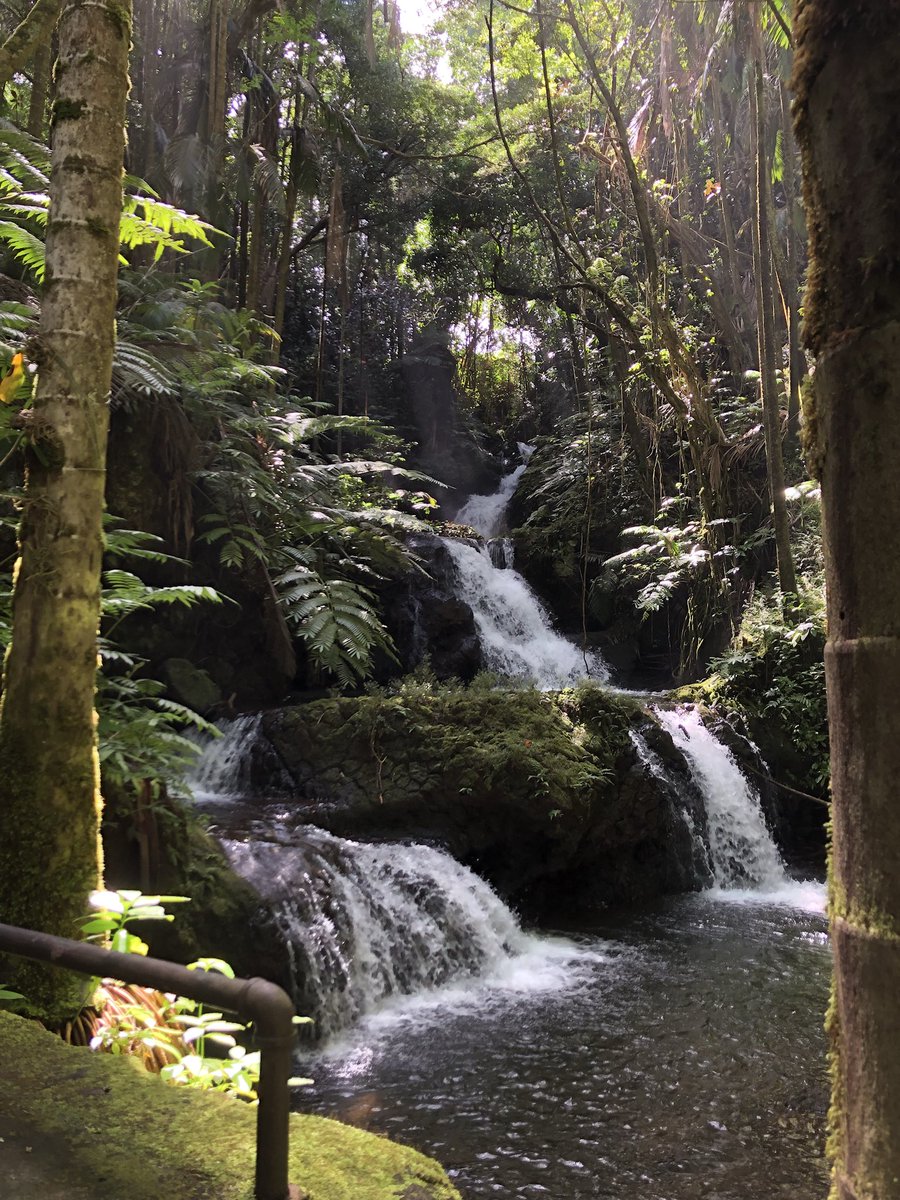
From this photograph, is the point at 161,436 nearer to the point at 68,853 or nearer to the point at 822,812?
the point at 68,853

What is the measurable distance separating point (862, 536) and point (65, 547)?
2.59m

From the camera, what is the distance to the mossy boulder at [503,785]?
25.8 feet

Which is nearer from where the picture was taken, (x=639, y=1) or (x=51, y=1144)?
(x=51, y=1144)

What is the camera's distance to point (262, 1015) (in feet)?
5.41

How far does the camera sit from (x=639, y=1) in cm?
1227

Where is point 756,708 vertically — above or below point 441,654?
below

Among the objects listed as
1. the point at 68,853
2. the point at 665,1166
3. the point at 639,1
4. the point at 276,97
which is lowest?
the point at 665,1166

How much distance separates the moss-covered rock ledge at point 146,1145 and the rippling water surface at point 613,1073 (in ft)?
6.94

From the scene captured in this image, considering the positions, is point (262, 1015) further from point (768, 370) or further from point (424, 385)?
point (424, 385)

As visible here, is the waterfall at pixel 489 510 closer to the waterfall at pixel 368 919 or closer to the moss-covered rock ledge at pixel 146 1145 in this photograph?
the waterfall at pixel 368 919

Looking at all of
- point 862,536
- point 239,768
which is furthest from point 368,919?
point 862,536

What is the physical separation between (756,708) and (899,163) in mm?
10254

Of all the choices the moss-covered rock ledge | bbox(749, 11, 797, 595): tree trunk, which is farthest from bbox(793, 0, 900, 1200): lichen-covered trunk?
bbox(749, 11, 797, 595): tree trunk

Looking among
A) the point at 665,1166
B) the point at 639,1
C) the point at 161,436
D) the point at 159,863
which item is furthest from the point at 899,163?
the point at 639,1
